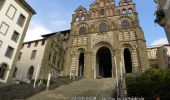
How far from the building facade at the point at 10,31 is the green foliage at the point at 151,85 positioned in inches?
695

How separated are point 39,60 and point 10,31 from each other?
788cm

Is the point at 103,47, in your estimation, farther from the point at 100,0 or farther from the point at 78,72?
the point at 100,0

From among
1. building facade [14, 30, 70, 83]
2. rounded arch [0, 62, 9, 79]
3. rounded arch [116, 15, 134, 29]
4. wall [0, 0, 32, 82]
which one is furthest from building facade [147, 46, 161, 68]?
rounded arch [0, 62, 9, 79]

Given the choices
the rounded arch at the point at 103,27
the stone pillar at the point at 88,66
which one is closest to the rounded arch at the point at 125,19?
the rounded arch at the point at 103,27

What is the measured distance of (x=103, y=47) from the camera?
114 feet

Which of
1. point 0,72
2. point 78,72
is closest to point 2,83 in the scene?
point 0,72

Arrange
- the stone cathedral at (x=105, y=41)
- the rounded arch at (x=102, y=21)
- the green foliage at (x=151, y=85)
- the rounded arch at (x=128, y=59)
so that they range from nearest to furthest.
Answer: the green foliage at (x=151, y=85)
the stone cathedral at (x=105, y=41)
the rounded arch at (x=128, y=59)
the rounded arch at (x=102, y=21)

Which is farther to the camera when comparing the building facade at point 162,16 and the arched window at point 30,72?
the arched window at point 30,72

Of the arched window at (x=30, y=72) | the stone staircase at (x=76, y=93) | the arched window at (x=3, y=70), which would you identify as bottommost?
the stone staircase at (x=76, y=93)

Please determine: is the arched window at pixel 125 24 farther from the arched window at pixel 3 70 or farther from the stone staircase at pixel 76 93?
the arched window at pixel 3 70

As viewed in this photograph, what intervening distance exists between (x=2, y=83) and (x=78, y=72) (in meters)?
13.9

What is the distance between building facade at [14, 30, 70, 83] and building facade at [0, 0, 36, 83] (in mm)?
5069

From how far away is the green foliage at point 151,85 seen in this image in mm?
12125

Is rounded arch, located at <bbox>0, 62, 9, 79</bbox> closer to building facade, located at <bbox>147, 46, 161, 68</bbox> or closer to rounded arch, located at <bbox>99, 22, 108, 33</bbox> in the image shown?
rounded arch, located at <bbox>99, 22, 108, 33</bbox>
